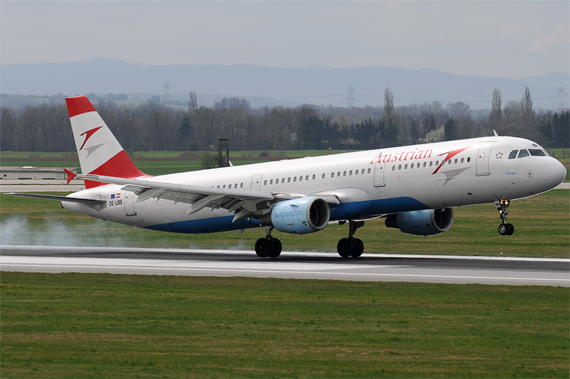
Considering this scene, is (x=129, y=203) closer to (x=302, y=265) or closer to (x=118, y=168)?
(x=118, y=168)

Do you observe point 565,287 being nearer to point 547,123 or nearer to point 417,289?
point 417,289

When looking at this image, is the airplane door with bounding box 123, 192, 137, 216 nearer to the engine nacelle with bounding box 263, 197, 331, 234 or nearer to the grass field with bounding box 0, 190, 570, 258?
the grass field with bounding box 0, 190, 570, 258

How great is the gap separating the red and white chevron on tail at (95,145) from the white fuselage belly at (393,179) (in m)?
3.90

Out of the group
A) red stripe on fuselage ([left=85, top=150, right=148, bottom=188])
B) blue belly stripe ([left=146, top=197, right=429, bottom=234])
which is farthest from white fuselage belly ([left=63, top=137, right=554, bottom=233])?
red stripe on fuselage ([left=85, top=150, right=148, bottom=188])

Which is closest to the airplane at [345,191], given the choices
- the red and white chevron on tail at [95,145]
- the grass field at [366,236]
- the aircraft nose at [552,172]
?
the aircraft nose at [552,172]

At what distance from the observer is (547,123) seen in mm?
165500

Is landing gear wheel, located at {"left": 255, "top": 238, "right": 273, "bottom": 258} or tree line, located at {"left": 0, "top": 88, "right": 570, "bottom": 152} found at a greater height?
tree line, located at {"left": 0, "top": 88, "right": 570, "bottom": 152}

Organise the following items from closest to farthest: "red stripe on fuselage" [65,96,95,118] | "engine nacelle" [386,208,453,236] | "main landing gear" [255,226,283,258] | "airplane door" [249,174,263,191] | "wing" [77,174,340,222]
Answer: "wing" [77,174,340,222]
"engine nacelle" [386,208,453,236]
"main landing gear" [255,226,283,258]
"airplane door" [249,174,263,191]
"red stripe on fuselage" [65,96,95,118]

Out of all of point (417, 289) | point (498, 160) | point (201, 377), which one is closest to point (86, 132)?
point (498, 160)

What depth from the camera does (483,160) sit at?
3719 centimetres

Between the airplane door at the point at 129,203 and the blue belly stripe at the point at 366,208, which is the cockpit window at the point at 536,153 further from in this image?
the airplane door at the point at 129,203

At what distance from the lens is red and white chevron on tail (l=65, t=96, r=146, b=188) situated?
47.4m

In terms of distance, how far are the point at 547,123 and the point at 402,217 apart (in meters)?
131

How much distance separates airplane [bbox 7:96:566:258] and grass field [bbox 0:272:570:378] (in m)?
9.85
